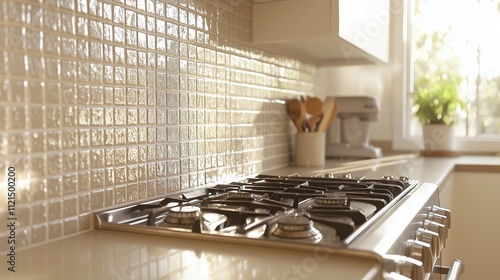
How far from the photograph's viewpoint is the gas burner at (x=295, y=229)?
846 millimetres

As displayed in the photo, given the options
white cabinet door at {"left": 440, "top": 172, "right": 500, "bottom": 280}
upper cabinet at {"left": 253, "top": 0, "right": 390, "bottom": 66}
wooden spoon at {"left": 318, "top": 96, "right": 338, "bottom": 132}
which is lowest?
white cabinet door at {"left": 440, "top": 172, "right": 500, "bottom": 280}

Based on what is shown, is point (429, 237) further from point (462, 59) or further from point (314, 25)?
point (462, 59)

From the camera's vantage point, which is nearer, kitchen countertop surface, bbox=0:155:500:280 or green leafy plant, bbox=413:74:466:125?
kitchen countertop surface, bbox=0:155:500:280

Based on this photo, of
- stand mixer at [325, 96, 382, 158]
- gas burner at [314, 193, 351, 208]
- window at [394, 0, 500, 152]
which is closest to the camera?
gas burner at [314, 193, 351, 208]

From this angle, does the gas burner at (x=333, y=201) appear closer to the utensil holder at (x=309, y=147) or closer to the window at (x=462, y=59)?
the utensil holder at (x=309, y=147)

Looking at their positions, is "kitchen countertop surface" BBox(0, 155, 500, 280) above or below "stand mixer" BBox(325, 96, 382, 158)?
below

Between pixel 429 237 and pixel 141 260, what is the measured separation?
59 centimetres

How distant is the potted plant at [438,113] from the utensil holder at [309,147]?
699 millimetres

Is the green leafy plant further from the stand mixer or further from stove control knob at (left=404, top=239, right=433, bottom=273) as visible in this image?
stove control knob at (left=404, top=239, right=433, bottom=273)

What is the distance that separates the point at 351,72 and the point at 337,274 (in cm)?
221

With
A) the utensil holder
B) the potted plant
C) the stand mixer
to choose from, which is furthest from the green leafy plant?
the utensil holder

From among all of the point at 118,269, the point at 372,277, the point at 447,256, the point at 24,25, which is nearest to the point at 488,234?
the point at 447,256

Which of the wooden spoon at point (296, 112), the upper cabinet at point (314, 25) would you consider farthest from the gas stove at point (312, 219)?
the wooden spoon at point (296, 112)

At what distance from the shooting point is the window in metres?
2.58
